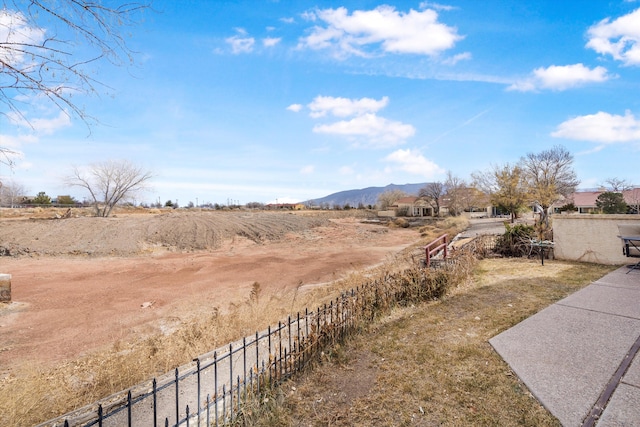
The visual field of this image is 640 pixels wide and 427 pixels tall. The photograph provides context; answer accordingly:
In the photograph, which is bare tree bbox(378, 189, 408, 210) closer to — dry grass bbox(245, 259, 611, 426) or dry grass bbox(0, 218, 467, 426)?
dry grass bbox(245, 259, 611, 426)

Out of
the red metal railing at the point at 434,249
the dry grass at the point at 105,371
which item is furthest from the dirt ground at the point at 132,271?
the red metal railing at the point at 434,249

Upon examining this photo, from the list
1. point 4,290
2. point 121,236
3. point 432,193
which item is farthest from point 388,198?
point 4,290

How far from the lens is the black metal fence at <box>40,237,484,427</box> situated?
3047 mm

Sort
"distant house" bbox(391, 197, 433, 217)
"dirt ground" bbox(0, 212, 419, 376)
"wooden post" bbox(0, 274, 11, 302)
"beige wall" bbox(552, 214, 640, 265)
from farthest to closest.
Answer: "distant house" bbox(391, 197, 433, 217)
"wooden post" bbox(0, 274, 11, 302)
"beige wall" bbox(552, 214, 640, 265)
"dirt ground" bbox(0, 212, 419, 376)

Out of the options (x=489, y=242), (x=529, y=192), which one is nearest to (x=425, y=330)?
(x=489, y=242)

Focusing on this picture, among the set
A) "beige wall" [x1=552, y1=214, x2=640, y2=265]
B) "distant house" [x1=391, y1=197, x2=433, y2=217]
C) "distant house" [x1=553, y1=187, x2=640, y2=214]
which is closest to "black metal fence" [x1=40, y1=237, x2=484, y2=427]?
"beige wall" [x1=552, y1=214, x2=640, y2=265]

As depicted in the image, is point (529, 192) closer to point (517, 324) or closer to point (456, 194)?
point (456, 194)

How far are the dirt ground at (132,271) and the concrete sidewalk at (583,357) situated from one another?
25.8 feet

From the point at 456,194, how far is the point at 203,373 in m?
57.6

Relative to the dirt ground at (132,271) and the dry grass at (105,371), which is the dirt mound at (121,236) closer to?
the dirt ground at (132,271)

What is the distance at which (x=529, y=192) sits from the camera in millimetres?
35312

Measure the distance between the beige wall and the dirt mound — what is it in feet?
73.7

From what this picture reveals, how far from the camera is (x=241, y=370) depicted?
420 centimetres

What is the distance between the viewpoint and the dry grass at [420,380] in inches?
122
